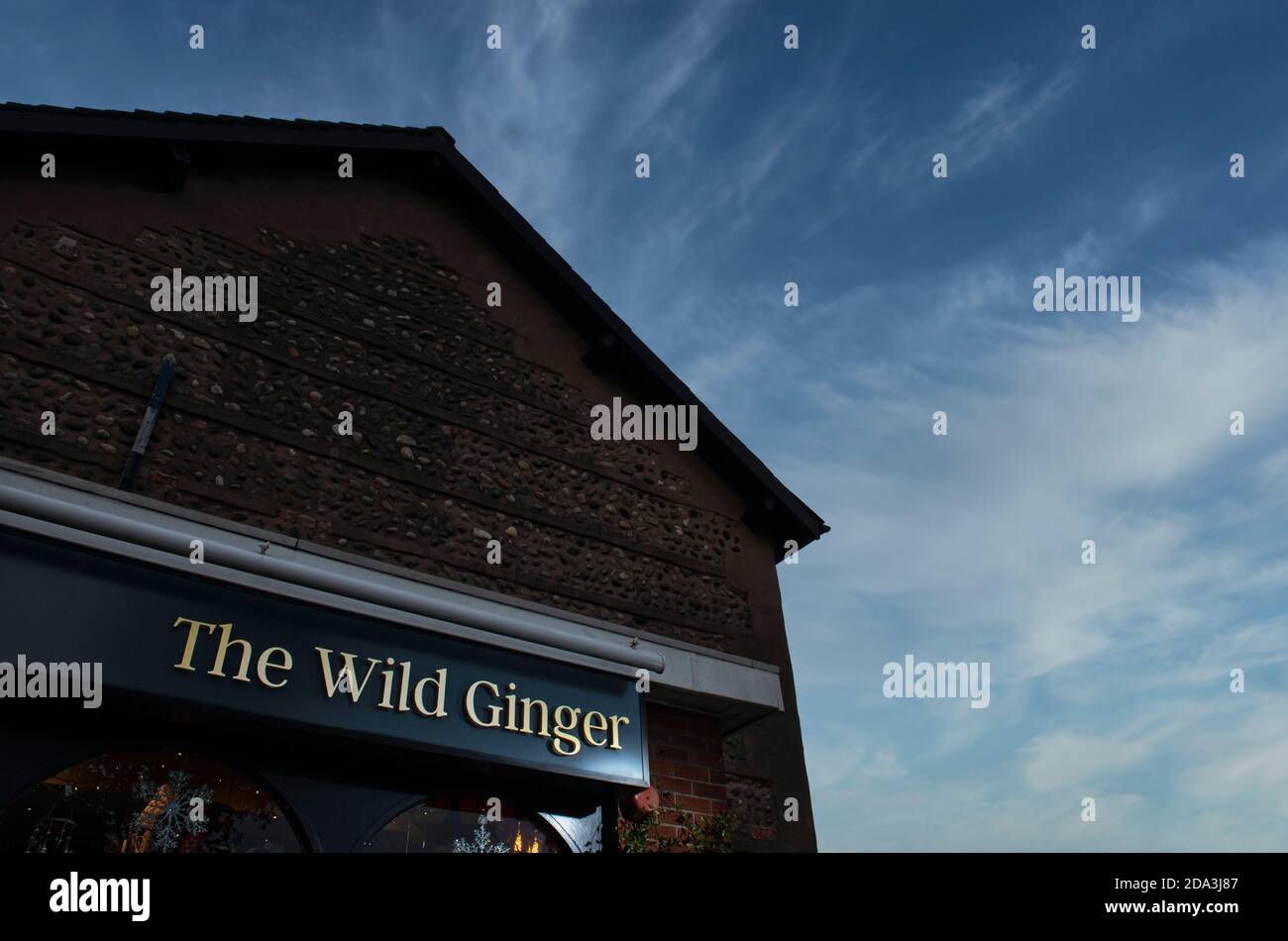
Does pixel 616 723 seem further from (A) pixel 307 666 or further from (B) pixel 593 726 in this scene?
(A) pixel 307 666

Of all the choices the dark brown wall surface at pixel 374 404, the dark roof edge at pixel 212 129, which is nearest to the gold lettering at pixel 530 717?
the dark brown wall surface at pixel 374 404

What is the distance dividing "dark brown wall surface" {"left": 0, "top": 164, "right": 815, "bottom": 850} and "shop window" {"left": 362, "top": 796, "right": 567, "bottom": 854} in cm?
113

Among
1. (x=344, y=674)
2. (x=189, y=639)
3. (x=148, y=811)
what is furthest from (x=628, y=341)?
(x=148, y=811)

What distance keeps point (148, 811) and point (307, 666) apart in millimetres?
1021

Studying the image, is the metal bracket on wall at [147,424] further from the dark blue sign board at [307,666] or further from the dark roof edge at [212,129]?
the dark roof edge at [212,129]

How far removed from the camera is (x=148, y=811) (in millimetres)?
4434

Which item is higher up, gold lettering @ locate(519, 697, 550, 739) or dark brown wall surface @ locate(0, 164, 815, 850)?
dark brown wall surface @ locate(0, 164, 815, 850)

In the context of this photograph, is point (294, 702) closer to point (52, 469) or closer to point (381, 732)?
point (381, 732)

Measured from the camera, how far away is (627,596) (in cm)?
704

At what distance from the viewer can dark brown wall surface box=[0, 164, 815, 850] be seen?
5.45 metres

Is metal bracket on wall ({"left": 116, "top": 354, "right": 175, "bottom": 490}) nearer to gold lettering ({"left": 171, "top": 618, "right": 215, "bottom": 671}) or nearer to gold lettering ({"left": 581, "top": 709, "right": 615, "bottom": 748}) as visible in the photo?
gold lettering ({"left": 171, "top": 618, "right": 215, "bottom": 671})

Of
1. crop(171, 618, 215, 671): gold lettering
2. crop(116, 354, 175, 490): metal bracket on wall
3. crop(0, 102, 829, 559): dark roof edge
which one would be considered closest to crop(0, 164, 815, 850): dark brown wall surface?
crop(116, 354, 175, 490): metal bracket on wall

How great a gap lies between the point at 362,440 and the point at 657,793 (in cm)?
332
